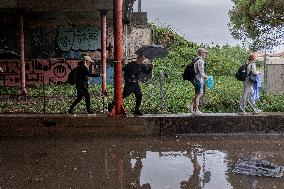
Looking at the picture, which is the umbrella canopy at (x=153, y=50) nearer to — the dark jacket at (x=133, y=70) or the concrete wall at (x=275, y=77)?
the concrete wall at (x=275, y=77)

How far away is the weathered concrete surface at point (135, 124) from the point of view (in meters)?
10.3

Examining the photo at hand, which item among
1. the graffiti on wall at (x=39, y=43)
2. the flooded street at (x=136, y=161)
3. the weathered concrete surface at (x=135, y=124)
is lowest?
the flooded street at (x=136, y=161)

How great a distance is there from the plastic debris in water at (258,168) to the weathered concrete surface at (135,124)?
120 inches

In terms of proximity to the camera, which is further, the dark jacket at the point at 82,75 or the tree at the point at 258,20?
the tree at the point at 258,20

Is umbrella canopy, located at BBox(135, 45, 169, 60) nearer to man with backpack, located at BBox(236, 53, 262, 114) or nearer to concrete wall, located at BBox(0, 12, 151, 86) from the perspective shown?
concrete wall, located at BBox(0, 12, 151, 86)

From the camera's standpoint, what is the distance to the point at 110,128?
33.8ft

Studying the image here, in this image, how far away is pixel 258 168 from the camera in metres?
7.01

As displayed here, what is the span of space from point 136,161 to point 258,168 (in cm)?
225

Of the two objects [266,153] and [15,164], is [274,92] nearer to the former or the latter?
[266,153]

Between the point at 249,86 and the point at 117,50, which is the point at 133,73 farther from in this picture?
the point at 249,86

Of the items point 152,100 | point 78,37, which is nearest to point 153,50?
point 152,100

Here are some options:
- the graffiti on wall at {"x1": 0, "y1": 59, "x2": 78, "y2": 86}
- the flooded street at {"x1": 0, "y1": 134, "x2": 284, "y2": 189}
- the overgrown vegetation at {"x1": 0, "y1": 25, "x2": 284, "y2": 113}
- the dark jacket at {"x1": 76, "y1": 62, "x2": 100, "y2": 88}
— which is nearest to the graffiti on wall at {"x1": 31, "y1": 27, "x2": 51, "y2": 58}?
the graffiti on wall at {"x1": 0, "y1": 59, "x2": 78, "y2": 86}

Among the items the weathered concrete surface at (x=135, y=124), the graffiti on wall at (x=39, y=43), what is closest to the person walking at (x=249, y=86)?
the weathered concrete surface at (x=135, y=124)

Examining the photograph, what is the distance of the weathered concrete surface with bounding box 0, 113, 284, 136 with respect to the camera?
33.7 feet
